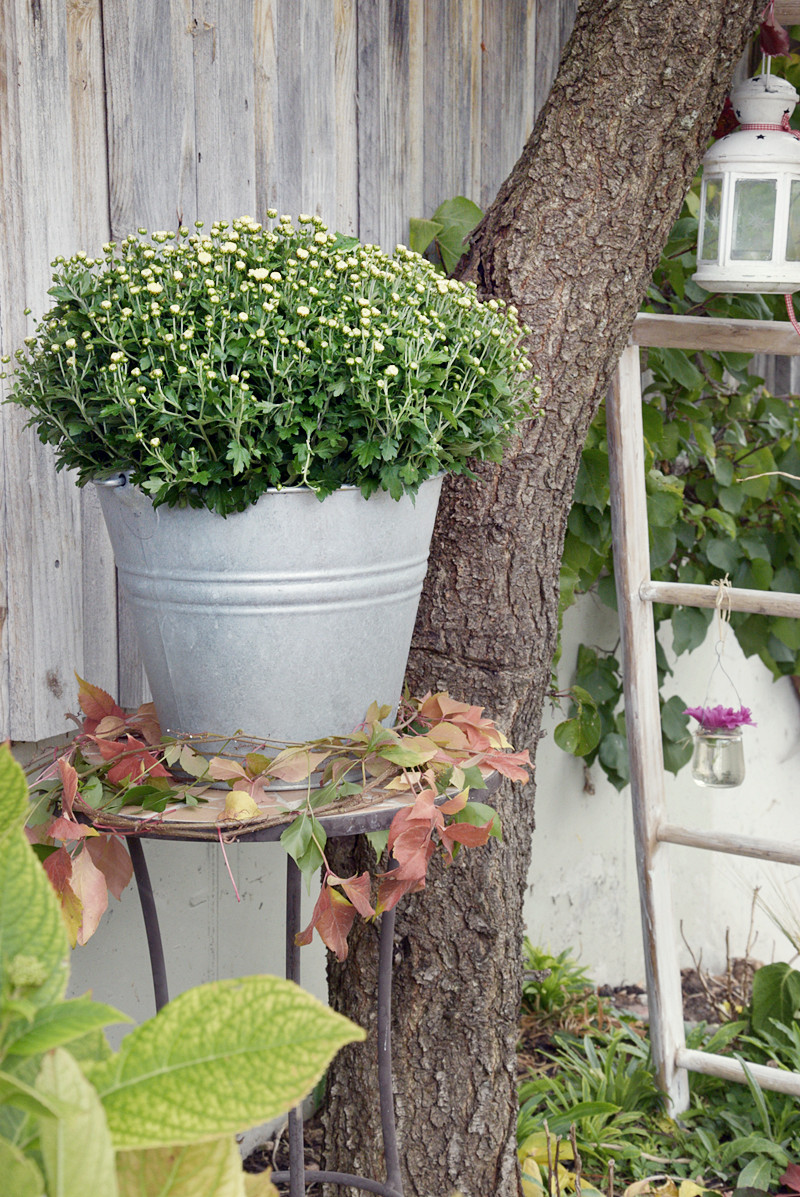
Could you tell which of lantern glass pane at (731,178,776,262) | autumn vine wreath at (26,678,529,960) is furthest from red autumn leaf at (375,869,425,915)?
lantern glass pane at (731,178,776,262)

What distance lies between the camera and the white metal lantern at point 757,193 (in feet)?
5.10

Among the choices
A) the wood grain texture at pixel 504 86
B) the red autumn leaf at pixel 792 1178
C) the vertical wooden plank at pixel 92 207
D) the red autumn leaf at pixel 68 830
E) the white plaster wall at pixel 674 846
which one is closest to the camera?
the red autumn leaf at pixel 68 830

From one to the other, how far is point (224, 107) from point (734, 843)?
138 cm

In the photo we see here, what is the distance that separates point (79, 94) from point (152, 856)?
0.99m

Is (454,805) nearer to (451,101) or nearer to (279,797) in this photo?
(279,797)

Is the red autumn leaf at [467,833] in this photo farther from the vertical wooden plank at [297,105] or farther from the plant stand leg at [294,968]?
the vertical wooden plank at [297,105]

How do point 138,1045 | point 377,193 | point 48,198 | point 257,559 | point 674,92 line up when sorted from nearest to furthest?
point 138,1045, point 257,559, point 48,198, point 674,92, point 377,193

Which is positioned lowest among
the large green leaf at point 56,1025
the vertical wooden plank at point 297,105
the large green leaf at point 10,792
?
the large green leaf at point 56,1025

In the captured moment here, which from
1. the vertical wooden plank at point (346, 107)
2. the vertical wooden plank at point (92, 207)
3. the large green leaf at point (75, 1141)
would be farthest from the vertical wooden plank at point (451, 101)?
the large green leaf at point (75, 1141)

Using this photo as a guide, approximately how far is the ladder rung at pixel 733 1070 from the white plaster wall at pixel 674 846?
58 cm

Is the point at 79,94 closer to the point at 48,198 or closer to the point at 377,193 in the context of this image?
the point at 48,198

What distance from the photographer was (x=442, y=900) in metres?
1.42

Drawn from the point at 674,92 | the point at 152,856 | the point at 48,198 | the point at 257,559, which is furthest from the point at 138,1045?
the point at 674,92

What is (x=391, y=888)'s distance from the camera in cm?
96
